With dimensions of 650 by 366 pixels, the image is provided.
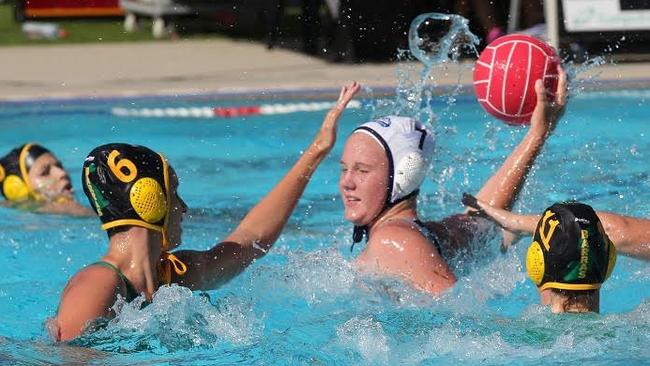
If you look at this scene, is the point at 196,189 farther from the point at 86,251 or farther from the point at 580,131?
the point at 580,131

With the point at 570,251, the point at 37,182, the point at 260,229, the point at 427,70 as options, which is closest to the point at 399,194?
the point at 260,229

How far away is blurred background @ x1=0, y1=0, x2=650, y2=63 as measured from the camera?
1134 centimetres

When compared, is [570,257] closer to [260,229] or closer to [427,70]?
[260,229]

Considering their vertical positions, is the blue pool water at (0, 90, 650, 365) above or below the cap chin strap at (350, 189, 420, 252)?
below

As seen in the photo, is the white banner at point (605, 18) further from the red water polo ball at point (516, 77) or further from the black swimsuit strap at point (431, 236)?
the black swimsuit strap at point (431, 236)

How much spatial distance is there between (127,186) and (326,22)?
10.9m

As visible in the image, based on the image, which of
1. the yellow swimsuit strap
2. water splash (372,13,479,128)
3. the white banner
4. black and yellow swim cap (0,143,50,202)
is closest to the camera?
the yellow swimsuit strap

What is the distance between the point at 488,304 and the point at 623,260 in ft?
3.51

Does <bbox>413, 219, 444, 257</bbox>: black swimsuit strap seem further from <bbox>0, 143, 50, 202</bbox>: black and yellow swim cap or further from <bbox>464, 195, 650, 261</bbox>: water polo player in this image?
<bbox>0, 143, 50, 202</bbox>: black and yellow swim cap

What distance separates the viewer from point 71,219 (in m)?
7.15

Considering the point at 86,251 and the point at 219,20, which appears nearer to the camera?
the point at 86,251

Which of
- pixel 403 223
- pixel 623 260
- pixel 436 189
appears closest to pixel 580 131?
pixel 436 189

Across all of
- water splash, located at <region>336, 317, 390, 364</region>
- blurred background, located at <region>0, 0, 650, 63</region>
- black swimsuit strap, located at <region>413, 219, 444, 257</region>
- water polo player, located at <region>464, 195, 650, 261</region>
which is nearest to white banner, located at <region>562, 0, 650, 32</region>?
blurred background, located at <region>0, 0, 650, 63</region>

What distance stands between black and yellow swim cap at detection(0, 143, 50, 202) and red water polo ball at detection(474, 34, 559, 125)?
124 inches
